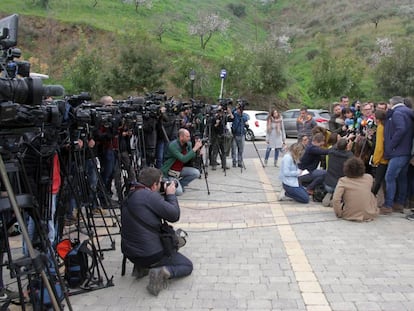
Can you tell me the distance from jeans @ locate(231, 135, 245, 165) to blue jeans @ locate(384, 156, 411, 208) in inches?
204

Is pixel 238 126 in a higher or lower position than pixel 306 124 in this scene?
lower

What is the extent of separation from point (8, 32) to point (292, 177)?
5.91 m

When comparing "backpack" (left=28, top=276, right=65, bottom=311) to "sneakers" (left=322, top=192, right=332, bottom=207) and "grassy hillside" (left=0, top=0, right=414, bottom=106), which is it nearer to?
"sneakers" (left=322, top=192, right=332, bottom=207)

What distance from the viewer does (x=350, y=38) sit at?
52.9 meters

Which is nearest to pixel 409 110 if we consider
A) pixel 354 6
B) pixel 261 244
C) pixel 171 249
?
pixel 261 244

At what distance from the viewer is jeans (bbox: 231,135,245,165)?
39.7ft

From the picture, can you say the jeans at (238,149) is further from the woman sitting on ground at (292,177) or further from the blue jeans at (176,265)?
the blue jeans at (176,265)

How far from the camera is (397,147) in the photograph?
278 inches

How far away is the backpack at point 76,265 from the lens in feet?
14.9

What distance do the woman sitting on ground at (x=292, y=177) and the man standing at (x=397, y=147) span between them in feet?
4.48

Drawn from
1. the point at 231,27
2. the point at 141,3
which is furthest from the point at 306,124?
the point at 231,27

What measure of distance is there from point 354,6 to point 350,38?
19312mm

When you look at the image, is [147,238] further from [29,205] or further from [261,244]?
[261,244]

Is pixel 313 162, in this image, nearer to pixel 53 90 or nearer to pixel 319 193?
pixel 319 193
